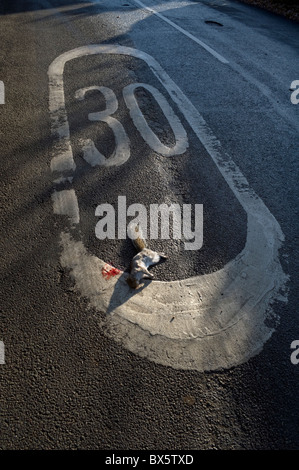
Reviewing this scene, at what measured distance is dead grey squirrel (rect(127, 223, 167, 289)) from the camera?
2.66 metres

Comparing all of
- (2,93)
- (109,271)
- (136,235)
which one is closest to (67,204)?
(136,235)

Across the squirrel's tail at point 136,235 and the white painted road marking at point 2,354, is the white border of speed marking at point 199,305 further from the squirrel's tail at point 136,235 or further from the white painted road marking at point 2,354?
the white painted road marking at point 2,354

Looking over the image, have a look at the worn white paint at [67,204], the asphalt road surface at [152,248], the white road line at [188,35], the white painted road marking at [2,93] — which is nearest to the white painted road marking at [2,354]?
the asphalt road surface at [152,248]

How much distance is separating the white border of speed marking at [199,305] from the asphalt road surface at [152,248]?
11 mm

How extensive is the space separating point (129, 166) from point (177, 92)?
218 centimetres

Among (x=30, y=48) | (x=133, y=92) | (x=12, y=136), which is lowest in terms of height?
(x=12, y=136)

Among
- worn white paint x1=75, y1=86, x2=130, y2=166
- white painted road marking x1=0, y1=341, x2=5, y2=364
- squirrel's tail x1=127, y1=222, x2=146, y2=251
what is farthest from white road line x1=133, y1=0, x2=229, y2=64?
white painted road marking x1=0, y1=341, x2=5, y2=364

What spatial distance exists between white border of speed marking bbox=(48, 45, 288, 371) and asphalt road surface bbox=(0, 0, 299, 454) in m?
0.01

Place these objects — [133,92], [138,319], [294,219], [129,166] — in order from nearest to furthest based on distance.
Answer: [138,319]
[294,219]
[129,166]
[133,92]

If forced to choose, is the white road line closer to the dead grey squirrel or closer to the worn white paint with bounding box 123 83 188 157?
the worn white paint with bounding box 123 83 188 157

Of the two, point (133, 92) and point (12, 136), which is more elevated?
point (133, 92)
